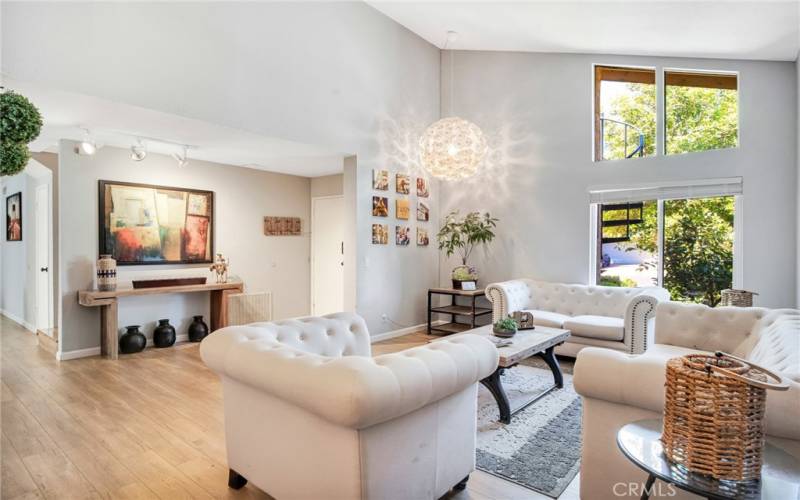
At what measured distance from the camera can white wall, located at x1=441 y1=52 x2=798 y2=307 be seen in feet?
14.5

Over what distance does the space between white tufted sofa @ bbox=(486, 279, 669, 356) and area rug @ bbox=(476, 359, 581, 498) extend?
0.92 metres

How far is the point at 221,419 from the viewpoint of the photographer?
310cm

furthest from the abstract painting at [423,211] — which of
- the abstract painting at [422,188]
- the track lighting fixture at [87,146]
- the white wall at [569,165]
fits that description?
the track lighting fixture at [87,146]

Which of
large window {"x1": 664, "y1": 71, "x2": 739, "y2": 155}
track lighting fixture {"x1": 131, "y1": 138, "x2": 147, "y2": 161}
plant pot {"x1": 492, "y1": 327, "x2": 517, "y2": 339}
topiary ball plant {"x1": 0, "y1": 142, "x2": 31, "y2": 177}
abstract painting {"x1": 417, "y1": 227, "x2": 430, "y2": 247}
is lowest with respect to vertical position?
plant pot {"x1": 492, "y1": 327, "x2": 517, "y2": 339}

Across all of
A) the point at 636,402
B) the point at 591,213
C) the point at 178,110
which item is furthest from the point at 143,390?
the point at 591,213

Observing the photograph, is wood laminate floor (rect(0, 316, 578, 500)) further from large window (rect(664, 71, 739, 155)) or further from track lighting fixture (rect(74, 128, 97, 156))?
large window (rect(664, 71, 739, 155))

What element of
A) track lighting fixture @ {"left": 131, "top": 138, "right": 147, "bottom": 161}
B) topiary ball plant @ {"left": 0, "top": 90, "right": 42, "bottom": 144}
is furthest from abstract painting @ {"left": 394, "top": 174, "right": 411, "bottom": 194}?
topiary ball plant @ {"left": 0, "top": 90, "right": 42, "bottom": 144}

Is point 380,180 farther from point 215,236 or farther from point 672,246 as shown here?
point 672,246

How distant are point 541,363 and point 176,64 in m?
4.57

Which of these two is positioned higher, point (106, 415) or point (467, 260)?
point (467, 260)

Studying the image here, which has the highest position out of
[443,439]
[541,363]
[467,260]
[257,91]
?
[257,91]

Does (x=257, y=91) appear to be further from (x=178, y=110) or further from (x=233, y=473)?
(x=233, y=473)

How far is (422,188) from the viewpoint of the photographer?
21.3 feet

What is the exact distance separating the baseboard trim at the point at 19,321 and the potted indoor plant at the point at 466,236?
612 cm
